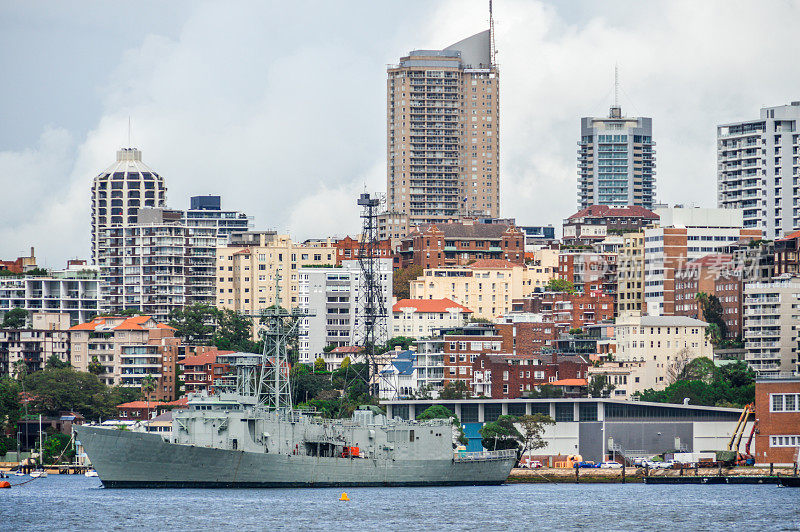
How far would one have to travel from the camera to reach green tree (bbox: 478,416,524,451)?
126 metres

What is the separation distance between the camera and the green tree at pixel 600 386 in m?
142

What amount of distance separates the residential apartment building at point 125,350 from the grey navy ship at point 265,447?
5988 centimetres

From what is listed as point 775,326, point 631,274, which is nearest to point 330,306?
point 631,274

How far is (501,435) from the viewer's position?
126m

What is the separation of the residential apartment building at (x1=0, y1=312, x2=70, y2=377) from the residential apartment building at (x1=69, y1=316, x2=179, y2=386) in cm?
109

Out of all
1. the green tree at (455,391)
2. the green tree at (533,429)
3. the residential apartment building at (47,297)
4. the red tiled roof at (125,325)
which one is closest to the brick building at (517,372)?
the green tree at (455,391)

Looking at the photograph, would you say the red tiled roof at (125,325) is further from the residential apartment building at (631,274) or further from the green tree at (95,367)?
the residential apartment building at (631,274)

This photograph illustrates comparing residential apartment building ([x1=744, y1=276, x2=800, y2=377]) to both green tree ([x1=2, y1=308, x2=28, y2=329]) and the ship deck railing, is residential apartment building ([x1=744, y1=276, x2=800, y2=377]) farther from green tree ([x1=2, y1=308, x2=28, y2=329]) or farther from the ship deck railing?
green tree ([x1=2, y1=308, x2=28, y2=329])

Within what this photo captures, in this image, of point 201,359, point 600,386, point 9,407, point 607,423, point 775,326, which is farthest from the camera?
point 201,359

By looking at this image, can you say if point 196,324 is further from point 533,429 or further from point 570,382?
point 533,429

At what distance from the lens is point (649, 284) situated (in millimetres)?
175750

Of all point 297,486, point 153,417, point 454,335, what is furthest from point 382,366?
point 297,486

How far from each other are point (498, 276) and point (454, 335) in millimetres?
45764

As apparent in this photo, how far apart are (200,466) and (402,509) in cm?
1395
